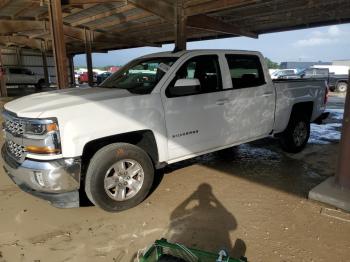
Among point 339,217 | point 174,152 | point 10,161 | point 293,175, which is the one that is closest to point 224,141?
point 174,152

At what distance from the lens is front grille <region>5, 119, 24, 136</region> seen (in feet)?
11.5

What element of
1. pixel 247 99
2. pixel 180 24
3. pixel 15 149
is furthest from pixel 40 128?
pixel 180 24

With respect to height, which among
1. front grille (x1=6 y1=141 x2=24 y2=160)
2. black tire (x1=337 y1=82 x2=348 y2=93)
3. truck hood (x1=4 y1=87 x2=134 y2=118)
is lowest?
black tire (x1=337 y1=82 x2=348 y2=93)

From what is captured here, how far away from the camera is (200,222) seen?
3.56 m

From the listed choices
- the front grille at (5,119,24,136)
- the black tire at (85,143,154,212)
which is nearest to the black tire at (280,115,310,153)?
the black tire at (85,143,154,212)

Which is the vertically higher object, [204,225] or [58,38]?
[58,38]

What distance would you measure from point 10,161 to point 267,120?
4.09 m

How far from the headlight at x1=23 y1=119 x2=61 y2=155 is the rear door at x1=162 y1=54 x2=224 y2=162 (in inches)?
55.5

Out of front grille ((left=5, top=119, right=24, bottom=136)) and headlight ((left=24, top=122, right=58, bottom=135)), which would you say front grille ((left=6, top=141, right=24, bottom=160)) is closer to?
front grille ((left=5, top=119, right=24, bottom=136))

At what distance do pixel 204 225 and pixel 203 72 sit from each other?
234 centimetres

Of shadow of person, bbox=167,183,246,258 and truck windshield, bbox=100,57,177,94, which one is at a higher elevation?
truck windshield, bbox=100,57,177,94

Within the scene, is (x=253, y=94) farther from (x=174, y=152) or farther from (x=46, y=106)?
(x=46, y=106)

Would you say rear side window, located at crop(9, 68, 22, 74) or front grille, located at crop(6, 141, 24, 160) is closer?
front grille, located at crop(6, 141, 24, 160)

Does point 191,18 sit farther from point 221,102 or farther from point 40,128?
point 40,128
